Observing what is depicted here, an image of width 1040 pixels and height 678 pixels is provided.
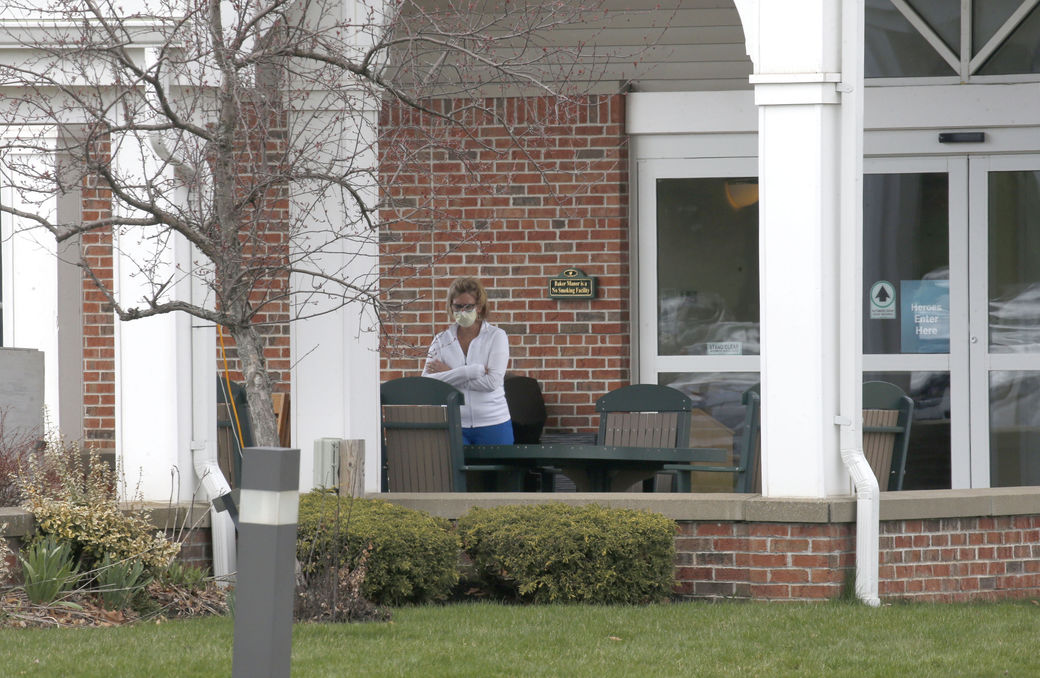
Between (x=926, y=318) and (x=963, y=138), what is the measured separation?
Result: 1.34m

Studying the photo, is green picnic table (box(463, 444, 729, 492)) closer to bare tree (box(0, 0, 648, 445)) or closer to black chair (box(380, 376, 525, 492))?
black chair (box(380, 376, 525, 492))

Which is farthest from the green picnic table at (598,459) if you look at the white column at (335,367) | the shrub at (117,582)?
the shrub at (117,582)

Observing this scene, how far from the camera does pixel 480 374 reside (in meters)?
8.41

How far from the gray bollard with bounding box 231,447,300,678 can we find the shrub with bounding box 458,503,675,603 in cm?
334

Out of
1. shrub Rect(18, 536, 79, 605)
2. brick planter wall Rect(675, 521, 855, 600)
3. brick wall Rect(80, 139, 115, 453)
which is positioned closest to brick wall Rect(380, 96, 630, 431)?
brick wall Rect(80, 139, 115, 453)

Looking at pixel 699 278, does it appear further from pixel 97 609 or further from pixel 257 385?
pixel 97 609

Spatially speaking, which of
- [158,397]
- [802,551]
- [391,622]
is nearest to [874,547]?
[802,551]

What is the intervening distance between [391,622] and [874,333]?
18.3 ft

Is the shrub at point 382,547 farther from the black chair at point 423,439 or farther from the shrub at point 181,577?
the black chair at point 423,439

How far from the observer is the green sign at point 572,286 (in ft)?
33.8

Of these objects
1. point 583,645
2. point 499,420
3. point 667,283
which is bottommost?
point 583,645

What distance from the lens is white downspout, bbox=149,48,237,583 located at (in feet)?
22.1

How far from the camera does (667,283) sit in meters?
10.5

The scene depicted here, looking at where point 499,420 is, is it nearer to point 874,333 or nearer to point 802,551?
point 802,551
